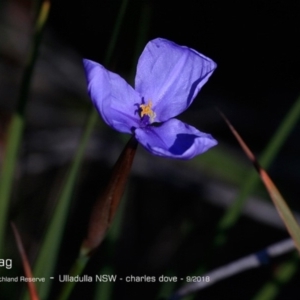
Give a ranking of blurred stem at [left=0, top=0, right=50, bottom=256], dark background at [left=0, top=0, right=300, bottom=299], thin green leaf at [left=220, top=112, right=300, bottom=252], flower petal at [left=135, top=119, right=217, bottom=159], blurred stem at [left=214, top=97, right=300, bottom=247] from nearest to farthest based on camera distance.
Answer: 1. flower petal at [left=135, top=119, right=217, bottom=159]
2. thin green leaf at [left=220, top=112, right=300, bottom=252]
3. blurred stem at [left=0, top=0, right=50, bottom=256]
4. blurred stem at [left=214, top=97, right=300, bottom=247]
5. dark background at [left=0, top=0, right=300, bottom=299]

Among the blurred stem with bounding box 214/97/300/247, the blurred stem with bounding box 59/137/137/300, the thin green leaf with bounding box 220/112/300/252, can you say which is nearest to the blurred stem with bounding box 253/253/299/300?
the blurred stem with bounding box 214/97/300/247

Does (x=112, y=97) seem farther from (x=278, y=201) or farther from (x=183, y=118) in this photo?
(x=183, y=118)

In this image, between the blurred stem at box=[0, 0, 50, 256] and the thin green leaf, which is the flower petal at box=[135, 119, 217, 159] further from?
the blurred stem at box=[0, 0, 50, 256]

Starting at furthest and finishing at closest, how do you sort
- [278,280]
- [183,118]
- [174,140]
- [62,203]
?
[183,118]
[278,280]
[62,203]
[174,140]

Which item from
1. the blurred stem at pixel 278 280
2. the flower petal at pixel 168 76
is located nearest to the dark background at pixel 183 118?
the blurred stem at pixel 278 280

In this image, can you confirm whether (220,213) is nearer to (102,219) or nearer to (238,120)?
(238,120)

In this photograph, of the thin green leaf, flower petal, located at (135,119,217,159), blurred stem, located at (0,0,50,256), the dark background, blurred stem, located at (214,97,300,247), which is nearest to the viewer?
flower petal, located at (135,119,217,159)

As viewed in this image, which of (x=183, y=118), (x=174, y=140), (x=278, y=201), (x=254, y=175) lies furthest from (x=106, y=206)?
(x=183, y=118)

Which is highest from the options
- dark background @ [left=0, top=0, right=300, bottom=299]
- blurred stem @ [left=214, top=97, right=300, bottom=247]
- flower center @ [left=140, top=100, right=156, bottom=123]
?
flower center @ [left=140, top=100, right=156, bottom=123]
